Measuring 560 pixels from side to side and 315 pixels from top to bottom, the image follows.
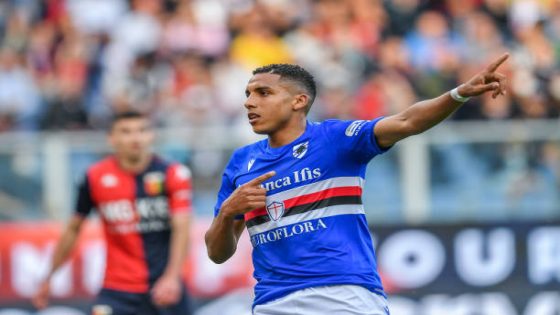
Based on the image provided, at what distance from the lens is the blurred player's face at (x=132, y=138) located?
1018 cm

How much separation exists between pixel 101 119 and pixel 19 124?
3.57 feet

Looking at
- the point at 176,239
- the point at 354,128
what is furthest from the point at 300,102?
the point at 176,239

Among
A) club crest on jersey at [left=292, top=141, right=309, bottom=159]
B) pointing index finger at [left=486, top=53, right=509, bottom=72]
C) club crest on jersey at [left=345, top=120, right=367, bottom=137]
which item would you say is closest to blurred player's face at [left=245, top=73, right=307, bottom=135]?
club crest on jersey at [left=292, top=141, right=309, bottom=159]

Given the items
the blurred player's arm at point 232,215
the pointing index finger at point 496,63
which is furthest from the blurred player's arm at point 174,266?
the pointing index finger at point 496,63

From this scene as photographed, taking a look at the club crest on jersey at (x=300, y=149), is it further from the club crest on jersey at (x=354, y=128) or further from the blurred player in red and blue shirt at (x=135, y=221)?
the blurred player in red and blue shirt at (x=135, y=221)

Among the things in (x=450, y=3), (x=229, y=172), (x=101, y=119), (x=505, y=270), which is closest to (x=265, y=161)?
(x=229, y=172)

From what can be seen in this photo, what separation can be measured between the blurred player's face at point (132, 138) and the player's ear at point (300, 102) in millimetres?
3396

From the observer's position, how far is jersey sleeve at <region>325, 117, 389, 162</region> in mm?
6648

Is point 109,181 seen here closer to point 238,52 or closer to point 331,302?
point 331,302

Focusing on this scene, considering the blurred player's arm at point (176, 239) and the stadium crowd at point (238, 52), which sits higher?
the stadium crowd at point (238, 52)

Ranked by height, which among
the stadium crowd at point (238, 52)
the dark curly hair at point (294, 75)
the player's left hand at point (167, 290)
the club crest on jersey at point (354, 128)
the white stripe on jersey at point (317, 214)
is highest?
the stadium crowd at point (238, 52)

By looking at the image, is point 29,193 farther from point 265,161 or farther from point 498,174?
point 265,161

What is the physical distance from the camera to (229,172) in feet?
23.9

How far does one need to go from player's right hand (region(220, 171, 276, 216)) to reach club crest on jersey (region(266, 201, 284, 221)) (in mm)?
208
